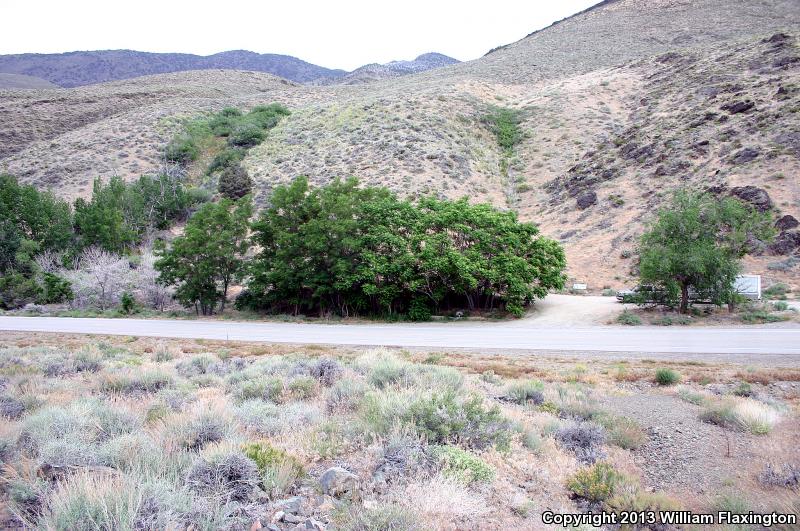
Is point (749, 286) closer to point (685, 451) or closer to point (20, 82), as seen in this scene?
point (685, 451)

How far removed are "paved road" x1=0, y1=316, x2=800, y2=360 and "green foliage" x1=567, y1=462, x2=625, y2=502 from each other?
10.5 metres

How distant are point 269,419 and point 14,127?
80537 mm

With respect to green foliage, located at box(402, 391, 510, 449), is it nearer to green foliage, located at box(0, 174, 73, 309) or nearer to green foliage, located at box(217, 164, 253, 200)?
green foliage, located at box(0, 174, 73, 309)

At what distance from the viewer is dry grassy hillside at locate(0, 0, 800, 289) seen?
37344mm

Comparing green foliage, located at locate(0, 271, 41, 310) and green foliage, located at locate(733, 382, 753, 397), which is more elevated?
green foliage, located at locate(0, 271, 41, 310)

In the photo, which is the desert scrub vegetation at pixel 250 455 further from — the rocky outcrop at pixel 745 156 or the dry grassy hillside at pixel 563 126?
the rocky outcrop at pixel 745 156

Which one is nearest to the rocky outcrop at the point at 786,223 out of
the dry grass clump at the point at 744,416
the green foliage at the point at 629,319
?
the green foliage at the point at 629,319

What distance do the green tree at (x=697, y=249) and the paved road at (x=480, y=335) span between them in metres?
2.96

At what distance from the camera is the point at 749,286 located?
2220 centimetres

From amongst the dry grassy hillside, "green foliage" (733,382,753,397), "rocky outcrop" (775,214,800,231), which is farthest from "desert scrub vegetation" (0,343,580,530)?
"rocky outcrop" (775,214,800,231)

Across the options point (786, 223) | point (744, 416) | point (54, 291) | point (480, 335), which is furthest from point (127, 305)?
point (786, 223)

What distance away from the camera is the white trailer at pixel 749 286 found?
21.8m

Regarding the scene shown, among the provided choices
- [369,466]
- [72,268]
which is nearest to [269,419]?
[369,466]

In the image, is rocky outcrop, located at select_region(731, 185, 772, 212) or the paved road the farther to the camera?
rocky outcrop, located at select_region(731, 185, 772, 212)
